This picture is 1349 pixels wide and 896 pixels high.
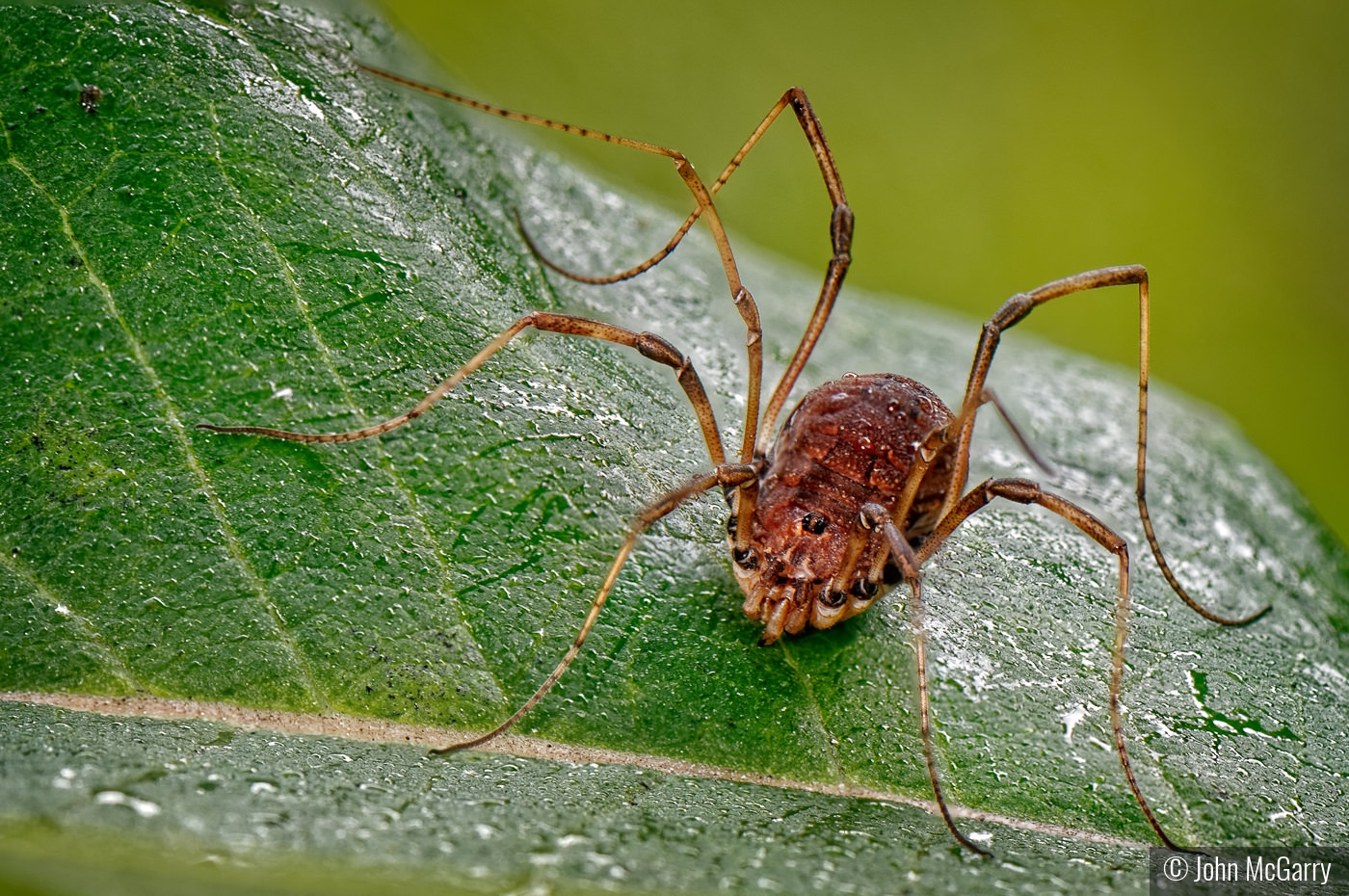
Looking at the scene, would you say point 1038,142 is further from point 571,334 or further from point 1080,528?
point 571,334

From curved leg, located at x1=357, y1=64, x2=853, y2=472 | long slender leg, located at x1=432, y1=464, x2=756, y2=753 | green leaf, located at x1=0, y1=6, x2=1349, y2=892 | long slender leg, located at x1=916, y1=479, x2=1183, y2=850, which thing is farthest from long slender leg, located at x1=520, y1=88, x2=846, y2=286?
long slender leg, located at x1=916, y1=479, x2=1183, y2=850

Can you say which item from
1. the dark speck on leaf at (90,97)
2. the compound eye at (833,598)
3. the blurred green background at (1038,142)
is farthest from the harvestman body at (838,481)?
the blurred green background at (1038,142)

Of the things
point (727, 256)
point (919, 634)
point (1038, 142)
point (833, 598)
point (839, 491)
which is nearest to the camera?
point (919, 634)

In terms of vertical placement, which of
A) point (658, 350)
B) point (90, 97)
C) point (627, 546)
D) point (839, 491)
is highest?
point (90, 97)

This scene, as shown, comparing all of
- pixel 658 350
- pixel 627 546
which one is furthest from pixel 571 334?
pixel 627 546

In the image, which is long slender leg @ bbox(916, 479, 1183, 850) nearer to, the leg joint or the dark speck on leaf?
the leg joint

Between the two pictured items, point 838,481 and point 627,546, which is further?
point 838,481

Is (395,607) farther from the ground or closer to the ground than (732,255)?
closer to the ground

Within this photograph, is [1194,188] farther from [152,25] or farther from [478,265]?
[152,25]
